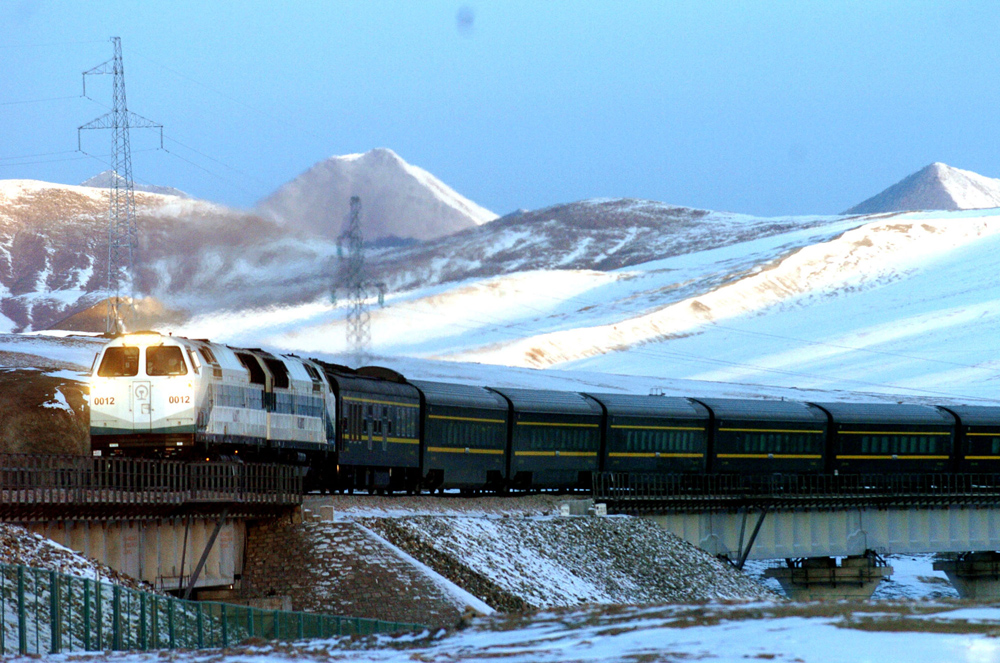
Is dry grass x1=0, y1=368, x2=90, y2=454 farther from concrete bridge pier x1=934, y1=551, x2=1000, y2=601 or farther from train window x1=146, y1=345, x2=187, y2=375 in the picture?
concrete bridge pier x1=934, y1=551, x2=1000, y2=601

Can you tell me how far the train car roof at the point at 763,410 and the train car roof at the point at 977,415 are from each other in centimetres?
764

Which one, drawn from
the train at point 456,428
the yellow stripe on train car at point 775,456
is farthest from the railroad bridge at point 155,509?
the yellow stripe on train car at point 775,456

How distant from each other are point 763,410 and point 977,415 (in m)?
11.8

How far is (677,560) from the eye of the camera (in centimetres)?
4428

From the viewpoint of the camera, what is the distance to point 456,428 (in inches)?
1849

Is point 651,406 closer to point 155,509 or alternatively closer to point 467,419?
point 467,419

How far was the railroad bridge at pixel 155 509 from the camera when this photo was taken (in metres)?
26.7

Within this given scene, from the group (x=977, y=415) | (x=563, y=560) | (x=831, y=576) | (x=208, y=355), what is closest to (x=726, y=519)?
(x=831, y=576)

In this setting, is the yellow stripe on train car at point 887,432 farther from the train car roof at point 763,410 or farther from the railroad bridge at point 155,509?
the railroad bridge at point 155,509

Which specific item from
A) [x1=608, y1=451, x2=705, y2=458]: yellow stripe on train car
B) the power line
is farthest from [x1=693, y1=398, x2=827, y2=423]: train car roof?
the power line

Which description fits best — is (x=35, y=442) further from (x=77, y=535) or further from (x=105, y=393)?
(x=77, y=535)

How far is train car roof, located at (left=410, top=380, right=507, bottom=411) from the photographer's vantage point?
46.4 metres

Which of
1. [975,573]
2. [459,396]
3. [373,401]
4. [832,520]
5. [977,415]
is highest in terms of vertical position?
[373,401]

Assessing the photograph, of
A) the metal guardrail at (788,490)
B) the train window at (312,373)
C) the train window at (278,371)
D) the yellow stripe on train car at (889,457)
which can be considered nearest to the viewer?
the train window at (278,371)
